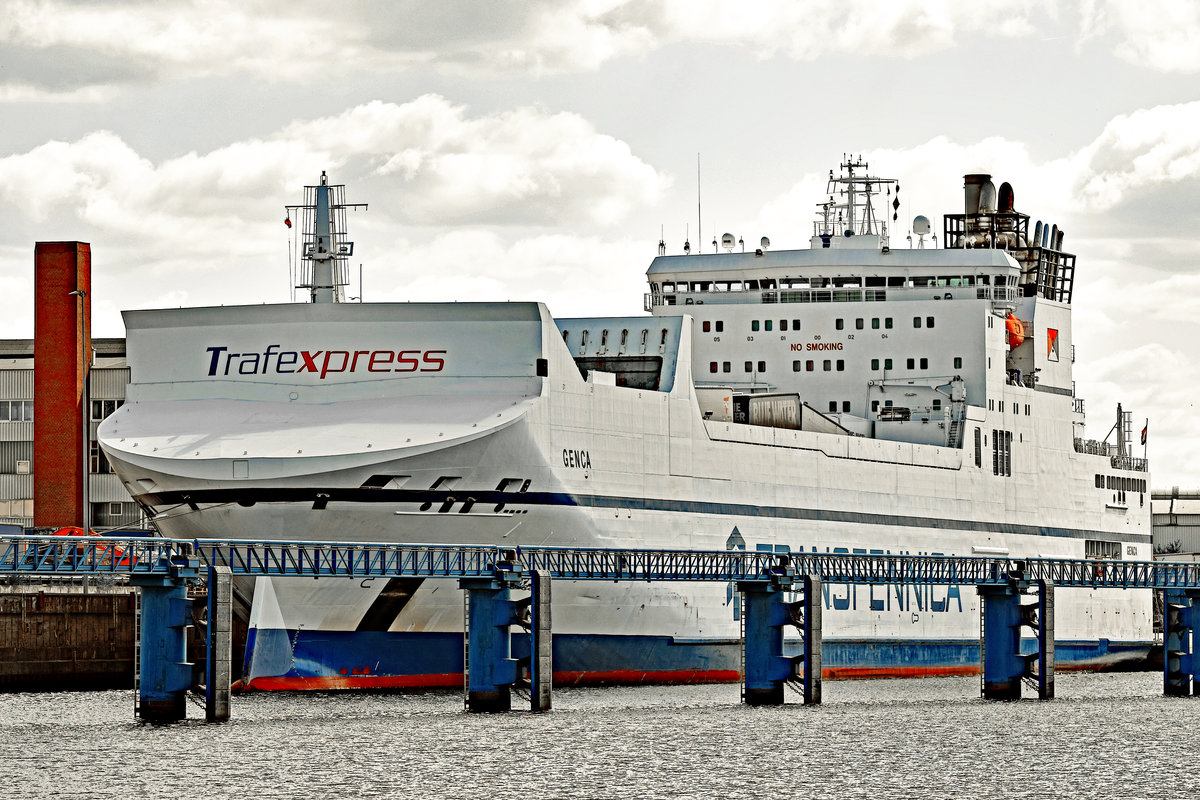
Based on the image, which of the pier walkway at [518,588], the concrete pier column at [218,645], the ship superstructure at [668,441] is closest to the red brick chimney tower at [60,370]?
the ship superstructure at [668,441]

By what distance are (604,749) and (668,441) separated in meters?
13.7

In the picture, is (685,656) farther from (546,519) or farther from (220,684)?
(220,684)

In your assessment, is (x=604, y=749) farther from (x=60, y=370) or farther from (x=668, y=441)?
(x=60, y=370)

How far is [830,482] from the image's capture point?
60.6m

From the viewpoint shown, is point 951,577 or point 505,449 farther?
point 951,577

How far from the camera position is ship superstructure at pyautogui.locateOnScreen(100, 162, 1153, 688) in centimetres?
4791

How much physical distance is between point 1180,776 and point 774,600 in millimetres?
11802

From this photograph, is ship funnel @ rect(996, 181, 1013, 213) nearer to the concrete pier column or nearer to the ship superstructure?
the ship superstructure

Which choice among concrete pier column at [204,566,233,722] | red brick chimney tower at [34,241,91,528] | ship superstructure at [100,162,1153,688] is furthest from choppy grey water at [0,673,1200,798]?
red brick chimney tower at [34,241,91,528]

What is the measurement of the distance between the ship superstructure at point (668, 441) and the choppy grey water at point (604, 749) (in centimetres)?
235

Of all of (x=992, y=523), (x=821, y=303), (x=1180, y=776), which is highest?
(x=821, y=303)

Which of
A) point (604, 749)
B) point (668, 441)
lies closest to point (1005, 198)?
point (668, 441)

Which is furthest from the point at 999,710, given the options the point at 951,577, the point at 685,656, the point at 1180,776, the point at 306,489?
the point at 306,489

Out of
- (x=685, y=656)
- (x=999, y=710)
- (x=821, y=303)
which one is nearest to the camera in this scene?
(x=999, y=710)
